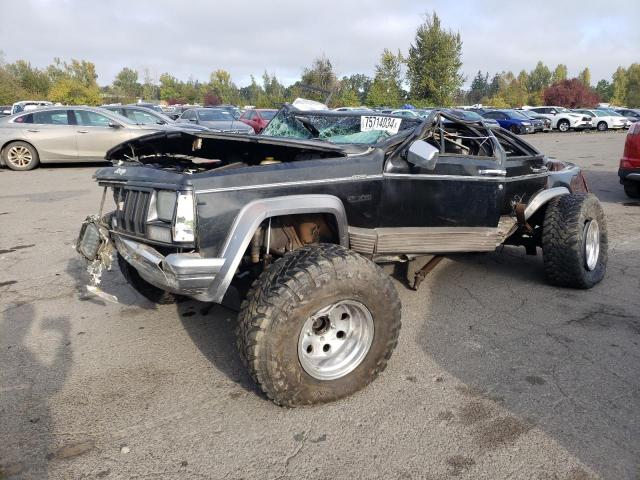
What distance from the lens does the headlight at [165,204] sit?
9.48 ft

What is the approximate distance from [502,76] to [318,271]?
308 feet

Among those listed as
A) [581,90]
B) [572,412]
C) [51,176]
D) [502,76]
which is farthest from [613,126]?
[502,76]


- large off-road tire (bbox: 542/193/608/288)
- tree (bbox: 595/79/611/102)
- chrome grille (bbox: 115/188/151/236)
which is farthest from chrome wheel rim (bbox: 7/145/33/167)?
tree (bbox: 595/79/611/102)

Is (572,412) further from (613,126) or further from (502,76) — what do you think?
(502,76)

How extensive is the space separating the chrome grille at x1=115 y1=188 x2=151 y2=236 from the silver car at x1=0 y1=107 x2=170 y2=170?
9463 millimetres

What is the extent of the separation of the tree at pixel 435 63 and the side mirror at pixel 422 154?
4120cm

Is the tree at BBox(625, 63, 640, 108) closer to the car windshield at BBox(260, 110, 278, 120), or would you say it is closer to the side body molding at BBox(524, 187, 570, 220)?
the car windshield at BBox(260, 110, 278, 120)

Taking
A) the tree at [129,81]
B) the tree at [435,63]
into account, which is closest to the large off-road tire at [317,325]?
the tree at [435,63]

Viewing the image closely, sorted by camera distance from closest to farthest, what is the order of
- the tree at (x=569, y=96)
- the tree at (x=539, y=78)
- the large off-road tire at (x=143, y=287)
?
the large off-road tire at (x=143, y=287)
the tree at (x=569, y=96)
the tree at (x=539, y=78)

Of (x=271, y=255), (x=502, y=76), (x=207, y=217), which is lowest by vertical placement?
(x=271, y=255)

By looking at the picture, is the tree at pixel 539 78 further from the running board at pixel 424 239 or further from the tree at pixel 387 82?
the running board at pixel 424 239

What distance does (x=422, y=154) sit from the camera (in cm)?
318

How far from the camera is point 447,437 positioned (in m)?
2.55

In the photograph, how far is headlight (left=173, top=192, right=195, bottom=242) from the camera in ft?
9.08
